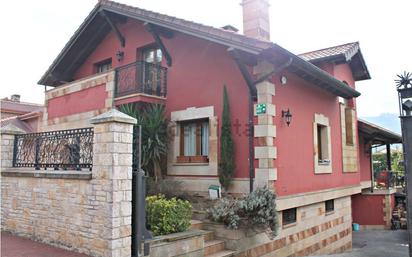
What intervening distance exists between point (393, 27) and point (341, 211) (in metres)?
6.02

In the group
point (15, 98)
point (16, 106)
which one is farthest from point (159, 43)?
point (15, 98)

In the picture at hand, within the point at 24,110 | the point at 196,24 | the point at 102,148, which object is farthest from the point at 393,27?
the point at 24,110

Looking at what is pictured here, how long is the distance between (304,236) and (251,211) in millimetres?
3049

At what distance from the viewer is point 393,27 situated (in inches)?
340

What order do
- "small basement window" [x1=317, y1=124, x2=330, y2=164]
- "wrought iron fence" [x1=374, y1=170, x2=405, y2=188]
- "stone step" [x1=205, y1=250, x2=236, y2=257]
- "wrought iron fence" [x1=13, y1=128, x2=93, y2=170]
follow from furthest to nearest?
"wrought iron fence" [x1=374, y1=170, x2=405, y2=188] → "small basement window" [x1=317, y1=124, x2=330, y2=164] → "stone step" [x1=205, y1=250, x2=236, y2=257] → "wrought iron fence" [x1=13, y1=128, x2=93, y2=170]

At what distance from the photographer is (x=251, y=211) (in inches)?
268

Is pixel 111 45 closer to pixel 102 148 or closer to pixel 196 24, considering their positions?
pixel 196 24

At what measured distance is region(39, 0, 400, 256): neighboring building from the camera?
784cm

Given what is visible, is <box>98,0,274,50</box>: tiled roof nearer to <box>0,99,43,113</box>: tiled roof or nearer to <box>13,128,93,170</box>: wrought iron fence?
<box>13,128,93,170</box>: wrought iron fence

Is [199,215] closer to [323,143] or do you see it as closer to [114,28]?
[323,143]

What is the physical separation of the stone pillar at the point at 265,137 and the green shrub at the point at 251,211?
1.67 ft

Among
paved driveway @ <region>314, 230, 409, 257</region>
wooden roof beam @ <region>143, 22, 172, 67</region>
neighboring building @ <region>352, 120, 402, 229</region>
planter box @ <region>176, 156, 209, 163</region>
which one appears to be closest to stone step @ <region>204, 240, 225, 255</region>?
planter box @ <region>176, 156, 209, 163</region>

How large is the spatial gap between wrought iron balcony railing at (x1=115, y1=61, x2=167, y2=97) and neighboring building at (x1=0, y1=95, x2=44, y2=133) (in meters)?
7.45

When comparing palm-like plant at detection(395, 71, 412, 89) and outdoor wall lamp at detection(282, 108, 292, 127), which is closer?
palm-like plant at detection(395, 71, 412, 89)
